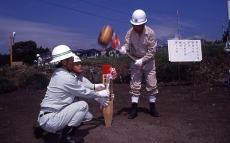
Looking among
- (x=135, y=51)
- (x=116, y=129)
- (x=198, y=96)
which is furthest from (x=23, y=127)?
(x=198, y=96)

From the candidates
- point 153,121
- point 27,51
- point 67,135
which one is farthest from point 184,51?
point 27,51

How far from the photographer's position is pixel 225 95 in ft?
29.1

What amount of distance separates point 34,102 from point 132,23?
370 cm

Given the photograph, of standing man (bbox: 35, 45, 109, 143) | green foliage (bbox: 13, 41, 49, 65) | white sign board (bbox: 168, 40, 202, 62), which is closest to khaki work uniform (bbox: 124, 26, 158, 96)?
standing man (bbox: 35, 45, 109, 143)

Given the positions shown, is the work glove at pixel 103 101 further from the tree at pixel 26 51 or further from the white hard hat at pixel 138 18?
the tree at pixel 26 51

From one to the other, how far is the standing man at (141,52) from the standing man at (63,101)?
64.2 inches

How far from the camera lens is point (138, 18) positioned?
20.3 ft

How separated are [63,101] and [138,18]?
2.14 metres

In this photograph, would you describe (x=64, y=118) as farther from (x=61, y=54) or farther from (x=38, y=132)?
(x=61, y=54)

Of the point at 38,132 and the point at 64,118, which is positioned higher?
the point at 64,118

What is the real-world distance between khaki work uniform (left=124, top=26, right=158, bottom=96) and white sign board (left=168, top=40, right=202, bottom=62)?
4387 millimetres

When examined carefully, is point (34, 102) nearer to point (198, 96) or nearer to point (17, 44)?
point (198, 96)

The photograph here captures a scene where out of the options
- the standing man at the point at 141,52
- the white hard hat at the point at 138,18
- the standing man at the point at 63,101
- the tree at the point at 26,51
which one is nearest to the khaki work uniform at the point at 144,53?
the standing man at the point at 141,52

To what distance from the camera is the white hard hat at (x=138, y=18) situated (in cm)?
617
